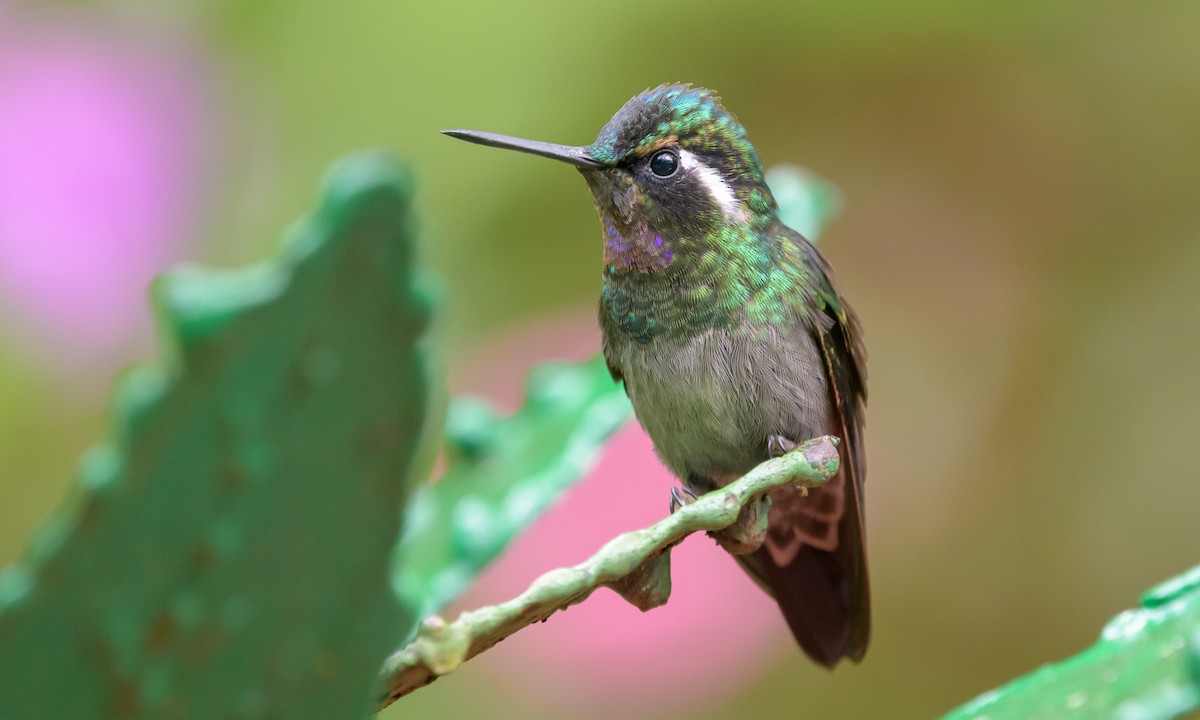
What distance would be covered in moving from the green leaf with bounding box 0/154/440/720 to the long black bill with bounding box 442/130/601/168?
61cm

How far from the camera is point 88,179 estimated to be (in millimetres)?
1925

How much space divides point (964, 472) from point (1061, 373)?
251 mm

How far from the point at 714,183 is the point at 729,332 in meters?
0.16

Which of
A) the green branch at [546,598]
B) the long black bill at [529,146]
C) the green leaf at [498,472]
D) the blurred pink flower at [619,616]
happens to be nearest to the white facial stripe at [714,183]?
the long black bill at [529,146]

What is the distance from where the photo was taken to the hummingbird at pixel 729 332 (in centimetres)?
135

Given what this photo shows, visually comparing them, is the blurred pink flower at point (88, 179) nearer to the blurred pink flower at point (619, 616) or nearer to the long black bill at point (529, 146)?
the blurred pink flower at point (619, 616)

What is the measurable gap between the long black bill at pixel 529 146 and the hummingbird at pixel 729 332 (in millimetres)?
21

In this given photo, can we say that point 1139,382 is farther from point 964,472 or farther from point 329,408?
point 329,408

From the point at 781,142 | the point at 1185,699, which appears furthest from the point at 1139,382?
the point at 1185,699

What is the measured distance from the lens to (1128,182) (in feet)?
7.53

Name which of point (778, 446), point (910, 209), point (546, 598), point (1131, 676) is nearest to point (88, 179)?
point (778, 446)

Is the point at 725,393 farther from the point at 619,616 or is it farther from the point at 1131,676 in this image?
the point at 1131,676

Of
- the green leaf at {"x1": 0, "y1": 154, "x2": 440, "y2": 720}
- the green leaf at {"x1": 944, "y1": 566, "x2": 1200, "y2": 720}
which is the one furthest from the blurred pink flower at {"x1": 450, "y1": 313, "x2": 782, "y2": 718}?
Result: the green leaf at {"x1": 0, "y1": 154, "x2": 440, "y2": 720}

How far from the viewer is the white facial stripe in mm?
1354
